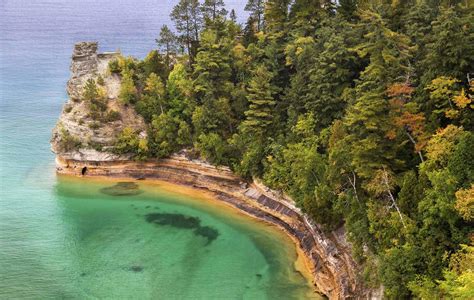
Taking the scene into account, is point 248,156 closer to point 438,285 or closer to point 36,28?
point 438,285

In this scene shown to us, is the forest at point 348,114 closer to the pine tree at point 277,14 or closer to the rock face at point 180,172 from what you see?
the pine tree at point 277,14

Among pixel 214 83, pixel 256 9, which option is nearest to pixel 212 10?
pixel 256 9

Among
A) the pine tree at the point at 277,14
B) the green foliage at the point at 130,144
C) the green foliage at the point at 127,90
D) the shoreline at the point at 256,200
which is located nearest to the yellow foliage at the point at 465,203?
the shoreline at the point at 256,200

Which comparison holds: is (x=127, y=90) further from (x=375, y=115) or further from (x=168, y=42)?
(x=375, y=115)

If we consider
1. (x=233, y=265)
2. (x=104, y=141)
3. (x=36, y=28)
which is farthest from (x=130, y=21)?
(x=233, y=265)

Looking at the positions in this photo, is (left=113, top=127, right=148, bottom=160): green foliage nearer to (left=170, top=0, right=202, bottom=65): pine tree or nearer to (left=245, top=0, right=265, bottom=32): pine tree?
(left=170, top=0, right=202, bottom=65): pine tree

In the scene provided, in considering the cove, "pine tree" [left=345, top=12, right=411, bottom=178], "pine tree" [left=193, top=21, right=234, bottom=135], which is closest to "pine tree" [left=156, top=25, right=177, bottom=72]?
"pine tree" [left=193, top=21, right=234, bottom=135]

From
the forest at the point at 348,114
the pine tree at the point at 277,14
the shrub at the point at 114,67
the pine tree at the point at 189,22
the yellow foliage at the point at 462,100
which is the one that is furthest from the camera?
the shrub at the point at 114,67
